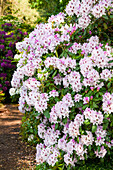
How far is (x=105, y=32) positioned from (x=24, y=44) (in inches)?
43.9

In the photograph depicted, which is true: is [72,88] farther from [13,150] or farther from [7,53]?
[7,53]

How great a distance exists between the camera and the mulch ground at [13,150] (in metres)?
3.29

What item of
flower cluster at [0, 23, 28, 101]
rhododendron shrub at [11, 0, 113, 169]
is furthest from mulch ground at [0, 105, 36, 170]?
flower cluster at [0, 23, 28, 101]

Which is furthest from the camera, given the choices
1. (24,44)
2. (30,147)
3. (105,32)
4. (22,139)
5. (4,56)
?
(4,56)

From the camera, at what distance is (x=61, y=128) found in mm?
2904

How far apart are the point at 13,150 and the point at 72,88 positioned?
1.59 meters

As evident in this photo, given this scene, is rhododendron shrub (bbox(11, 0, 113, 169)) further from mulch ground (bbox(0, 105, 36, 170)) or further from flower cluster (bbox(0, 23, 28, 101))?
flower cluster (bbox(0, 23, 28, 101))

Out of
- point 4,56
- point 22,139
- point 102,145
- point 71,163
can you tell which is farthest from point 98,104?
point 4,56

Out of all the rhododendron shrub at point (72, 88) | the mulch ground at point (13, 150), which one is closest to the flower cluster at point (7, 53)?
the mulch ground at point (13, 150)

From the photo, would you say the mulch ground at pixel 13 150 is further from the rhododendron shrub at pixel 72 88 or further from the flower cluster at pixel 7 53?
the flower cluster at pixel 7 53

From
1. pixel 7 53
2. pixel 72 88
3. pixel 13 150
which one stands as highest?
pixel 7 53

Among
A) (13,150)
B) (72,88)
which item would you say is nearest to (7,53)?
(13,150)

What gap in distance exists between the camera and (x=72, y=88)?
106 inches

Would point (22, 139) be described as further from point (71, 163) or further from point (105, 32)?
point (105, 32)
